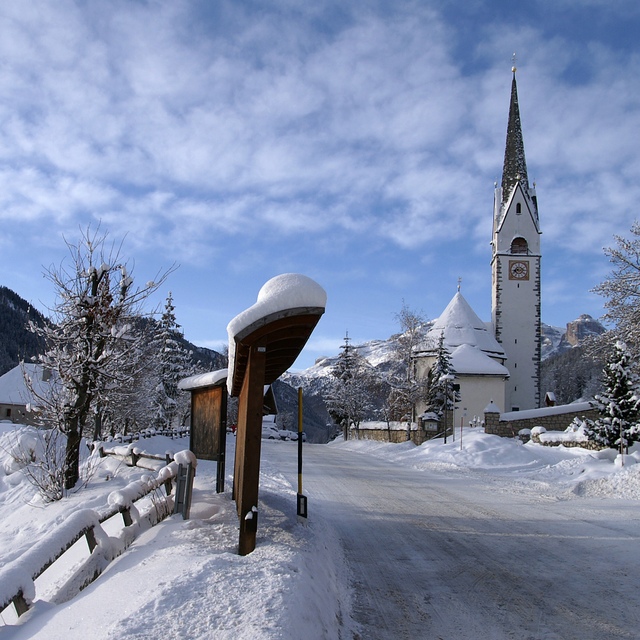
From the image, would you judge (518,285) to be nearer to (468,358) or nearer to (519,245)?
(519,245)

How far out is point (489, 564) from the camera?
6887 mm

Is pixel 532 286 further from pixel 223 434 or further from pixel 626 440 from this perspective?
pixel 223 434

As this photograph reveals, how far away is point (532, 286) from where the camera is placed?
52.3 meters

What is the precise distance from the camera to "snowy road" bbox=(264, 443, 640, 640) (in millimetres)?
5000

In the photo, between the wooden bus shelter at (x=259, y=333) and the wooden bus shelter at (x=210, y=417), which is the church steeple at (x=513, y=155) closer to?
the wooden bus shelter at (x=210, y=417)

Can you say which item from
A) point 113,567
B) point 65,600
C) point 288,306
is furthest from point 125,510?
point 288,306

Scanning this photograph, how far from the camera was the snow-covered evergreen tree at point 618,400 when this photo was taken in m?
19.6

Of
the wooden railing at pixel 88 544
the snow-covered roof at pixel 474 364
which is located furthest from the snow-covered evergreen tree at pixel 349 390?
the wooden railing at pixel 88 544

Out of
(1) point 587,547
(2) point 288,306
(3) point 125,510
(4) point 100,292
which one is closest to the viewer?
(2) point 288,306

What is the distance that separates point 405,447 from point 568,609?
28.4m

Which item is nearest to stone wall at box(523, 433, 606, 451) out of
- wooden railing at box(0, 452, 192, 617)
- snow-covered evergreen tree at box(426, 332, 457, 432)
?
snow-covered evergreen tree at box(426, 332, 457, 432)

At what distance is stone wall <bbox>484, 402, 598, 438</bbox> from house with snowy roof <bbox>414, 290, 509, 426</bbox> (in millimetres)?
8498

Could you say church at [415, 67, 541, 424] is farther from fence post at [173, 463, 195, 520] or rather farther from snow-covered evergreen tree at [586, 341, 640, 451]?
fence post at [173, 463, 195, 520]

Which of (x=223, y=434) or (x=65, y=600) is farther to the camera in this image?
(x=223, y=434)
